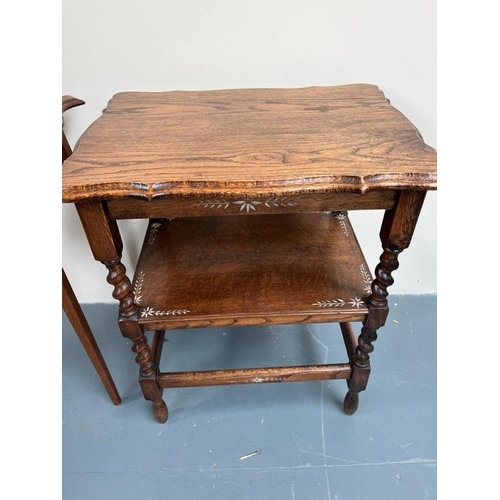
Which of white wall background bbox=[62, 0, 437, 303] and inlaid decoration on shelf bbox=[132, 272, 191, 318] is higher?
white wall background bbox=[62, 0, 437, 303]

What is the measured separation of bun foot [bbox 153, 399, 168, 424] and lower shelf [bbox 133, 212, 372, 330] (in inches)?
11.7

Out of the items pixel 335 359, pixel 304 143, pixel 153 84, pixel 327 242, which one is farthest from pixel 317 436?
pixel 153 84

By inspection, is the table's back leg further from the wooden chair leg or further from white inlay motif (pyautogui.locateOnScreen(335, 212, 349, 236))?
the wooden chair leg

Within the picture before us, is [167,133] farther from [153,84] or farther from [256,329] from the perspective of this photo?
[256,329]

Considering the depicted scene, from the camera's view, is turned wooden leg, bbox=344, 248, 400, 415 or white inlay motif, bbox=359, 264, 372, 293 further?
white inlay motif, bbox=359, 264, 372, 293

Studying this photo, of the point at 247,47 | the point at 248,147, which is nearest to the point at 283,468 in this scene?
the point at 248,147

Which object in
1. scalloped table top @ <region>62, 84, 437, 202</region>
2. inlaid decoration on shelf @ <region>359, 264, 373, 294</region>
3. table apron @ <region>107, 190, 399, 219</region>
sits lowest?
inlaid decoration on shelf @ <region>359, 264, 373, 294</region>

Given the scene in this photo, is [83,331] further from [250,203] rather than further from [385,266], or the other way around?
[385,266]

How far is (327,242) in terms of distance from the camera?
994 millimetres

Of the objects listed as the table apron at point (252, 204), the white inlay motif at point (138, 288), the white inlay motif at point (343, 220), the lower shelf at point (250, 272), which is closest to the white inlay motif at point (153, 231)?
the lower shelf at point (250, 272)

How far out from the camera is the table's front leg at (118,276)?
681 millimetres

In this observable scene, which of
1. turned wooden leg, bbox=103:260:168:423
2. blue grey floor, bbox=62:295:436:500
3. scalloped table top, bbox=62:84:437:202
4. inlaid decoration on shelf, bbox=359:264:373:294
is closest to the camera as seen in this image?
scalloped table top, bbox=62:84:437:202

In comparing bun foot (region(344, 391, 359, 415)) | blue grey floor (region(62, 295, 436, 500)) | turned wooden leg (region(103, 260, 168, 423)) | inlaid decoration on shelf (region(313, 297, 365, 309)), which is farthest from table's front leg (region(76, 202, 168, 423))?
bun foot (region(344, 391, 359, 415))

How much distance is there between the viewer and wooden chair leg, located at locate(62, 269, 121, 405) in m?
0.95
